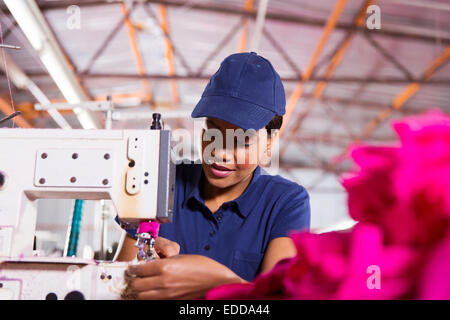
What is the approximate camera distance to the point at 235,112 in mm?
1249

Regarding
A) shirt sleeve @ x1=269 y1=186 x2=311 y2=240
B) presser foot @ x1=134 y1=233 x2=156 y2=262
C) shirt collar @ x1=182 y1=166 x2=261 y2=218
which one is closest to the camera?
presser foot @ x1=134 y1=233 x2=156 y2=262

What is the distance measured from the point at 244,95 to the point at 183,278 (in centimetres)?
63

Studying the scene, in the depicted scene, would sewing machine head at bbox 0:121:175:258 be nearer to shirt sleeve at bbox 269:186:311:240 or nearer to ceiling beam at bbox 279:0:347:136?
shirt sleeve at bbox 269:186:311:240

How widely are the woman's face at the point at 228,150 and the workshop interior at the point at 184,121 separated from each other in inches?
4.7

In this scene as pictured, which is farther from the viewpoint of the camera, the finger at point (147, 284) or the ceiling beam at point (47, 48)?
the ceiling beam at point (47, 48)

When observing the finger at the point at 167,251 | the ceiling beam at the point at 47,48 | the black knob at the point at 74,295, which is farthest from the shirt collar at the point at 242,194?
the ceiling beam at the point at 47,48

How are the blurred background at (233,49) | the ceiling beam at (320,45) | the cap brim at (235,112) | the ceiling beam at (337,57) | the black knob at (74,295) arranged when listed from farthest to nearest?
the ceiling beam at (337,57) < the ceiling beam at (320,45) < the blurred background at (233,49) < the cap brim at (235,112) < the black knob at (74,295)

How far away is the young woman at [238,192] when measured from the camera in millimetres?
1271

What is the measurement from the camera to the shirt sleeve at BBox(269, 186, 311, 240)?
1.35m

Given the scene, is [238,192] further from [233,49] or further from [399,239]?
[233,49]

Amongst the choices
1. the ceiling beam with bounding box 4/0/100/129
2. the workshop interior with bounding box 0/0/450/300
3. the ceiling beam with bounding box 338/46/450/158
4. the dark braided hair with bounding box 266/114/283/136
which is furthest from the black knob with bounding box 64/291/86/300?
the ceiling beam with bounding box 338/46/450/158

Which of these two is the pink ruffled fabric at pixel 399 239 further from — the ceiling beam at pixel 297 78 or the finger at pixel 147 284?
the ceiling beam at pixel 297 78

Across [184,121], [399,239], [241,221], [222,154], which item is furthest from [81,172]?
[184,121]
